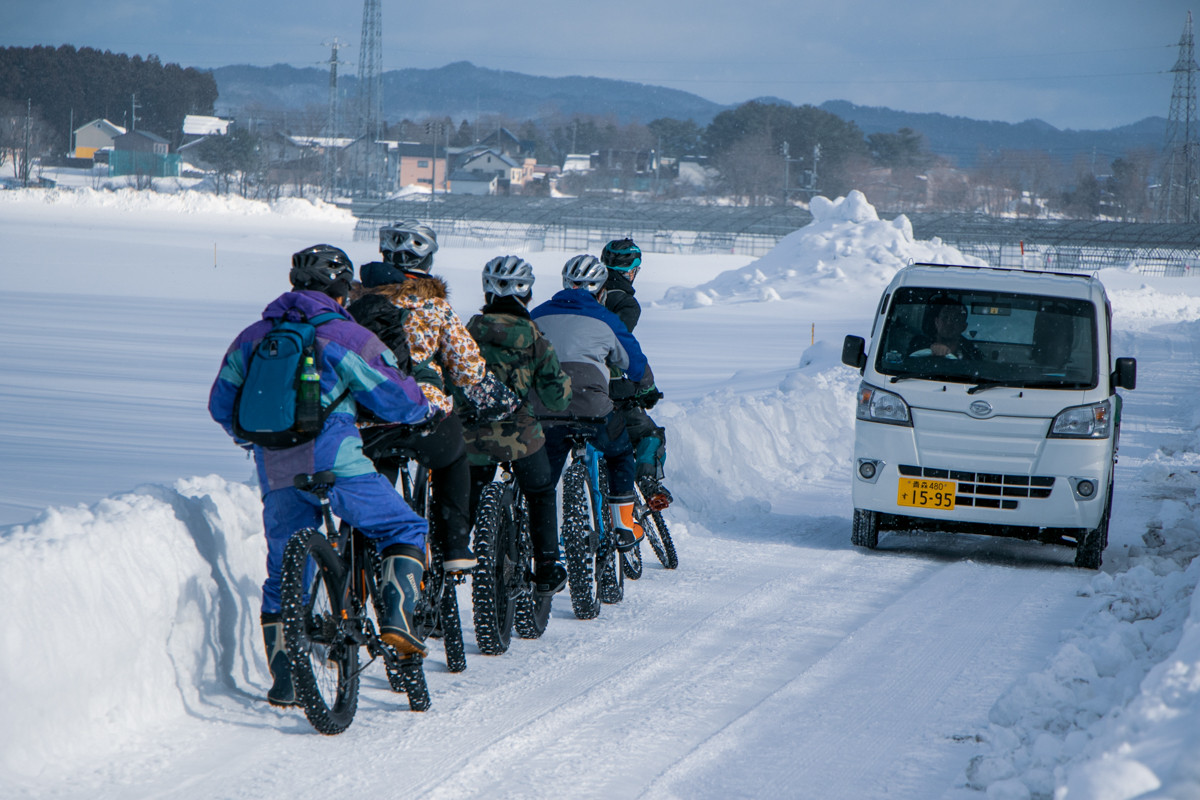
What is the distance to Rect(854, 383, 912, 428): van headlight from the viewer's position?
827 cm

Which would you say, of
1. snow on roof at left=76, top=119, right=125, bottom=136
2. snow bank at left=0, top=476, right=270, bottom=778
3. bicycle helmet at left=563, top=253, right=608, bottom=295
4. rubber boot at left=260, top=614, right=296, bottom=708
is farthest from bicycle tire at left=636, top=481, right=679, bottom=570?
snow on roof at left=76, top=119, right=125, bottom=136

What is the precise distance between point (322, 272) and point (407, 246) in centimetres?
83

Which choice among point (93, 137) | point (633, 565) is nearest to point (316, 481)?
point (633, 565)

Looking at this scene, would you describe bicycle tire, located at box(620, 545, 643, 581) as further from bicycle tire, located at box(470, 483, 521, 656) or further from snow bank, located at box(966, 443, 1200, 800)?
snow bank, located at box(966, 443, 1200, 800)

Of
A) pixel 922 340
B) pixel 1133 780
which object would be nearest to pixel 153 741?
pixel 1133 780

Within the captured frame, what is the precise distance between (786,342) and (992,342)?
62.4 ft

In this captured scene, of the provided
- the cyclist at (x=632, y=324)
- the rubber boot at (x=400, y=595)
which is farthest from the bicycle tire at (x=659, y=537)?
the rubber boot at (x=400, y=595)

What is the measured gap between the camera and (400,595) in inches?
181

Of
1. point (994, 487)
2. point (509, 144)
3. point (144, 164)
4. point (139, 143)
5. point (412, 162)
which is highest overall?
point (509, 144)

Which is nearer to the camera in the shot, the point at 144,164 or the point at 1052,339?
the point at 1052,339

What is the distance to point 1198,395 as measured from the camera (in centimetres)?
1800

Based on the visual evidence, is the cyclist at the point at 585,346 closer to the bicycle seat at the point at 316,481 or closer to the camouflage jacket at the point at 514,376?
the camouflage jacket at the point at 514,376

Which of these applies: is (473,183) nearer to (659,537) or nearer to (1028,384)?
(1028,384)

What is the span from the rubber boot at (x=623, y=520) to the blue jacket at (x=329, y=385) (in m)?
2.68
